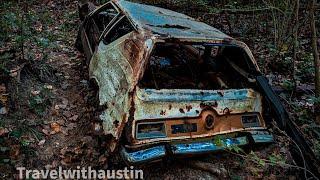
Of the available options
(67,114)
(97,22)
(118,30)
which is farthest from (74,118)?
(97,22)

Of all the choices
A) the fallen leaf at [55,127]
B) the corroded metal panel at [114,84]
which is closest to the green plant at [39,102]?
the fallen leaf at [55,127]

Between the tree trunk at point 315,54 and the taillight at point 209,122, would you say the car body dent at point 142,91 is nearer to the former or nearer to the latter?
the taillight at point 209,122

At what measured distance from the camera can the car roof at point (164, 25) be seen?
12.9 feet

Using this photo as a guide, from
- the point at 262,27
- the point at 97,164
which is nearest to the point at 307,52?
the point at 262,27

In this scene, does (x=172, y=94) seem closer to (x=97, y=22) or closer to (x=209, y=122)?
(x=209, y=122)

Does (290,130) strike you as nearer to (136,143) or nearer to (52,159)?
(136,143)

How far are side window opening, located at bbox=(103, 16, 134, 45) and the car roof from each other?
166mm

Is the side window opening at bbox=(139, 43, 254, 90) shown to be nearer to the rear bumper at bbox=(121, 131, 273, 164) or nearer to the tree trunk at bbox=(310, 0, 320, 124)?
the rear bumper at bbox=(121, 131, 273, 164)

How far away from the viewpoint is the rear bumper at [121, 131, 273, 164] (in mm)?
3453

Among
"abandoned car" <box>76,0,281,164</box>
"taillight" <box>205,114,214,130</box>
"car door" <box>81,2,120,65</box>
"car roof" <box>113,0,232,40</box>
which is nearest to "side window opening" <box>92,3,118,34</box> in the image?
"car door" <box>81,2,120,65</box>

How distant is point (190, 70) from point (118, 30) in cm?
121

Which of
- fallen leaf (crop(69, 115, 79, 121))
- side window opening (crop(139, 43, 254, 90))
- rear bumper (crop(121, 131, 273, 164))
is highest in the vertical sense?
side window opening (crop(139, 43, 254, 90))

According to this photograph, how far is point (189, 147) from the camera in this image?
3.71m

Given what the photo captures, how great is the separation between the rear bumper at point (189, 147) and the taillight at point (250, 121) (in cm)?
10
